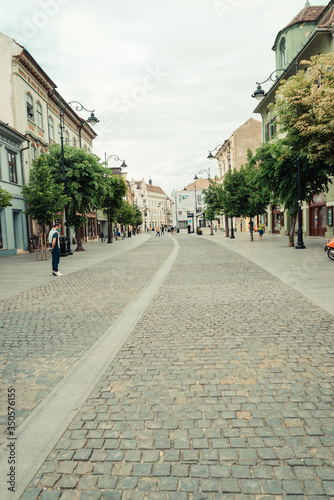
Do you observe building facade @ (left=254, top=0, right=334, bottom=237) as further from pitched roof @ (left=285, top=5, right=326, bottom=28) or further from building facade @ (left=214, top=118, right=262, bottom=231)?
building facade @ (left=214, top=118, right=262, bottom=231)

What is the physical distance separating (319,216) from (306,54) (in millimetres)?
11010

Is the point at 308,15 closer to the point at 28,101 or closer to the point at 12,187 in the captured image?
the point at 28,101

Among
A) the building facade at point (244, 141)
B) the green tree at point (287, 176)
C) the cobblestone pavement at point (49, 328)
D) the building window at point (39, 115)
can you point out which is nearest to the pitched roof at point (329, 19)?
the green tree at point (287, 176)

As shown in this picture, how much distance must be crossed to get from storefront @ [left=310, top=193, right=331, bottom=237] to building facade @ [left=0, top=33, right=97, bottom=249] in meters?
18.1

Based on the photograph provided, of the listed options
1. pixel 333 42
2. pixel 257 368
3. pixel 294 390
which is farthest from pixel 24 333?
pixel 333 42

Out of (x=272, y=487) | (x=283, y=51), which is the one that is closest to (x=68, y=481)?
(x=272, y=487)

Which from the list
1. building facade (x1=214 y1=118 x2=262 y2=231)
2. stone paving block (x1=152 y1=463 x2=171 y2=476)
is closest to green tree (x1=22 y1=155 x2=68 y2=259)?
stone paving block (x1=152 y1=463 x2=171 y2=476)

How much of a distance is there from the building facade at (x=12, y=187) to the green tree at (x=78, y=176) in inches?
96.1

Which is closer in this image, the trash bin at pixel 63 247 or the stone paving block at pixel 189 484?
the stone paving block at pixel 189 484

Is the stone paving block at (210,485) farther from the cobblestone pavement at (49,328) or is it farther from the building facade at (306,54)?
the building facade at (306,54)

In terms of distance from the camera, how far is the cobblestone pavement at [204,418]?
2266 mm

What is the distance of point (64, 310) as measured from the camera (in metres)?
7.05

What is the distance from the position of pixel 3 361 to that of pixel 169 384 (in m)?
2.07

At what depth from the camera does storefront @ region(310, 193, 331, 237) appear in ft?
86.0
